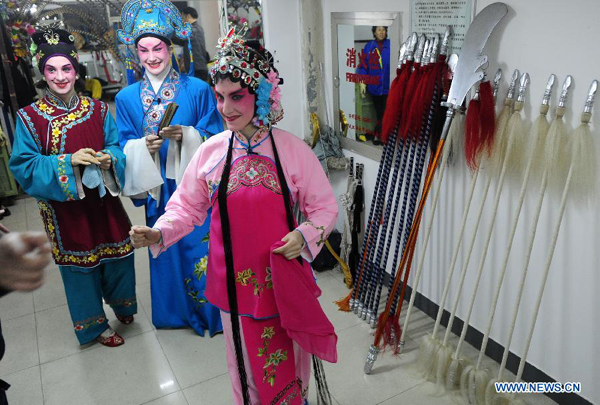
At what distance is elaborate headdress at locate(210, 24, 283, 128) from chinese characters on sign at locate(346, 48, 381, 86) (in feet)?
4.11

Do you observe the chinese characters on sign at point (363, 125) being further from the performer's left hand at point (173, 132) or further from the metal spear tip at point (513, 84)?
the performer's left hand at point (173, 132)

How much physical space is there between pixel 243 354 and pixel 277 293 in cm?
33

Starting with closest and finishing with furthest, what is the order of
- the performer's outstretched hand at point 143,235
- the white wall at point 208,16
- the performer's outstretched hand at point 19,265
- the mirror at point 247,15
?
the performer's outstretched hand at point 19,265 < the performer's outstretched hand at point 143,235 < the mirror at point 247,15 < the white wall at point 208,16

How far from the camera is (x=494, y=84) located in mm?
1989

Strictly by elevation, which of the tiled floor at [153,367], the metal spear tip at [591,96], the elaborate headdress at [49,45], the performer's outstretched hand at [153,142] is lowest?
the tiled floor at [153,367]

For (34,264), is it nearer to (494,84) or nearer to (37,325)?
(494,84)

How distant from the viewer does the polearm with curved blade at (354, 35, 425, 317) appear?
227 centimetres

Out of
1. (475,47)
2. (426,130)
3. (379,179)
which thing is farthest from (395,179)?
(475,47)

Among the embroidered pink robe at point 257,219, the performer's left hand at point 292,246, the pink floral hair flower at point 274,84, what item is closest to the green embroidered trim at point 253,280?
the embroidered pink robe at point 257,219

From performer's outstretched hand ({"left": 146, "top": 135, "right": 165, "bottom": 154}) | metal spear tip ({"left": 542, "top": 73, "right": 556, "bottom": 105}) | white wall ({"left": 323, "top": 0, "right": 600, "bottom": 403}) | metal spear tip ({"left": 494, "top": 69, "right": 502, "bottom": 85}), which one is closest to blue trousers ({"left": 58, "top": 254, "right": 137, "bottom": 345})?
performer's outstretched hand ({"left": 146, "top": 135, "right": 165, "bottom": 154})

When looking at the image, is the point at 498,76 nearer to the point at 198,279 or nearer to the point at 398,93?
the point at 398,93

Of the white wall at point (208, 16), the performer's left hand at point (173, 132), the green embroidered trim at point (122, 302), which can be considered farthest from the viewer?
the white wall at point (208, 16)

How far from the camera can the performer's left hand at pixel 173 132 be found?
231 centimetres

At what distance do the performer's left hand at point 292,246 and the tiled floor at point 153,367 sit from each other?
0.93 m
